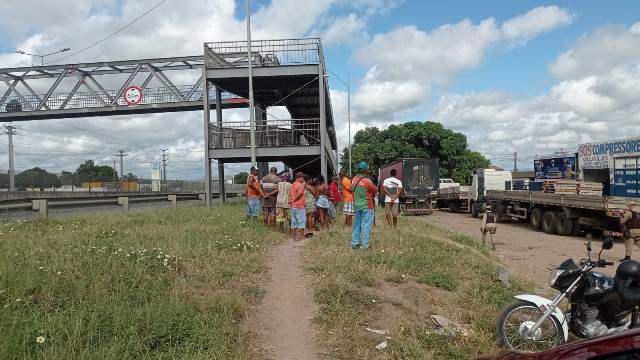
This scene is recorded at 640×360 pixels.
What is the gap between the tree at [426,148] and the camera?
52.8m

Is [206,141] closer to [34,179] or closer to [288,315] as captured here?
[288,315]

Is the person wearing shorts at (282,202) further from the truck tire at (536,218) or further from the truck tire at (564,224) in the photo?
the truck tire at (536,218)

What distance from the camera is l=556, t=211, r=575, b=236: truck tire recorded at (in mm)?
18138

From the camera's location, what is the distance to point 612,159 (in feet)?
61.9

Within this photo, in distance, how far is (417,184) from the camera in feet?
98.5

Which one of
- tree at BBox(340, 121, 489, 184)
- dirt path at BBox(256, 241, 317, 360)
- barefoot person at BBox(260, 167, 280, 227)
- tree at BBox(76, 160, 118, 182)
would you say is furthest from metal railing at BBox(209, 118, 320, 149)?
tree at BBox(76, 160, 118, 182)

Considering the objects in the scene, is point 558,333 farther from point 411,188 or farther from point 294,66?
point 411,188

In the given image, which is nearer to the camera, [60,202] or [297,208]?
[297,208]

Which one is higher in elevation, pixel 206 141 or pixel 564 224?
pixel 206 141

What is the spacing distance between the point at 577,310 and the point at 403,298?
2032 millimetres

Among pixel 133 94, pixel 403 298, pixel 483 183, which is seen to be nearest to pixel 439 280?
pixel 403 298

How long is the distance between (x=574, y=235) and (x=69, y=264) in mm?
16834

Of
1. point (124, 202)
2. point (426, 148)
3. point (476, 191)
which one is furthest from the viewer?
point (426, 148)

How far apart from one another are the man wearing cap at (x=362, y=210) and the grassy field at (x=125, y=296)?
1749 millimetres
